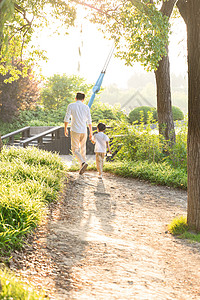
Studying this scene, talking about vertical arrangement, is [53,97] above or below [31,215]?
above

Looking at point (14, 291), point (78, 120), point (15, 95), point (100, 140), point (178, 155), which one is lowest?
point (14, 291)

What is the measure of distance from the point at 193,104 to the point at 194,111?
10 centimetres

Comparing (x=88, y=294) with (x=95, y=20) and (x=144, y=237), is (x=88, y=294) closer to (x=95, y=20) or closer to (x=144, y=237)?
(x=144, y=237)

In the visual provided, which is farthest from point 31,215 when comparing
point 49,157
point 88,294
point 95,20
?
point 95,20

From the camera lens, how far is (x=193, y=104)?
15.6 feet

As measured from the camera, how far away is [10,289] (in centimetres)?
229

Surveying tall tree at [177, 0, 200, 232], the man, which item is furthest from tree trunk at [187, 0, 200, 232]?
the man

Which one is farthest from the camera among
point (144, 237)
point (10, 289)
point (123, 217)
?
point (123, 217)

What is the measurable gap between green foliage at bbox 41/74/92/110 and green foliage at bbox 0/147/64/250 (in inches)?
627

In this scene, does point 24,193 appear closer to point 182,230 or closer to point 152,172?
point 182,230

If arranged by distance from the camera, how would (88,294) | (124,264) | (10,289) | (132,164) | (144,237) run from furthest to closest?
(132,164)
(144,237)
(124,264)
(88,294)
(10,289)

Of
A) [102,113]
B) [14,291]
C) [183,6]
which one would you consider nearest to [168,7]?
[183,6]

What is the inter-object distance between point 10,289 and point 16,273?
0.61 metres

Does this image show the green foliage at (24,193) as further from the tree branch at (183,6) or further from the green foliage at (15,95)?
the green foliage at (15,95)
